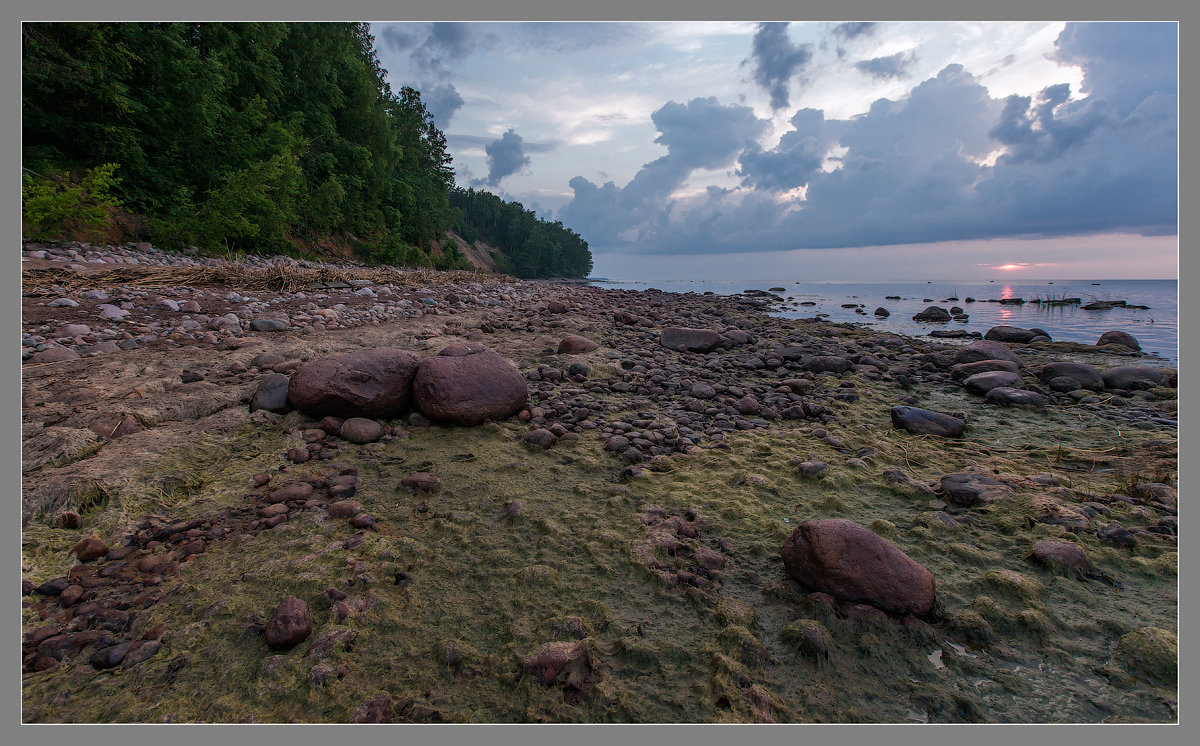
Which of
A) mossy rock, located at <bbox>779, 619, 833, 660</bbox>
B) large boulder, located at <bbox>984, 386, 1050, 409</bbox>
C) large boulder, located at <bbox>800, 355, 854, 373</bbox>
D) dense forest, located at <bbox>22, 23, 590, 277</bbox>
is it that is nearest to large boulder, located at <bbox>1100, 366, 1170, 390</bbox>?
large boulder, located at <bbox>984, 386, 1050, 409</bbox>

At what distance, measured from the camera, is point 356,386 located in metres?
4.08

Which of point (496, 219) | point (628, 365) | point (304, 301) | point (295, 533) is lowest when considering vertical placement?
point (295, 533)

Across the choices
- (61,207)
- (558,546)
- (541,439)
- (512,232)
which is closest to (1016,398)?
(541,439)

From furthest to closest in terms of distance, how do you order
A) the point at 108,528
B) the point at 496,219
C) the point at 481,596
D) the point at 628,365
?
the point at 496,219 < the point at 628,365 < the point at 108,528 < the point at 481,596

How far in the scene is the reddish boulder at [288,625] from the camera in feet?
6.34

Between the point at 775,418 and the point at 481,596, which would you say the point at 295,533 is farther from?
the point at 775,418

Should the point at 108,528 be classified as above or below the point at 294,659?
above

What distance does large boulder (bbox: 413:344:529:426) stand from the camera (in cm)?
421

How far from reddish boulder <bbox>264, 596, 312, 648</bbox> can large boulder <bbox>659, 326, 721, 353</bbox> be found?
21.9 ft

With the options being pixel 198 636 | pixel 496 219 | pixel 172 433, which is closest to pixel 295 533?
pixel 198 636

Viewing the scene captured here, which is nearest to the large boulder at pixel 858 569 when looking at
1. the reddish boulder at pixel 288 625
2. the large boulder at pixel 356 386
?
the reddish boulder at pixel 288 625

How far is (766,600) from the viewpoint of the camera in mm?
2309

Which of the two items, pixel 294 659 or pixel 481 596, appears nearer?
pixel 294 659

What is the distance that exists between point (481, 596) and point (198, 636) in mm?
1109
